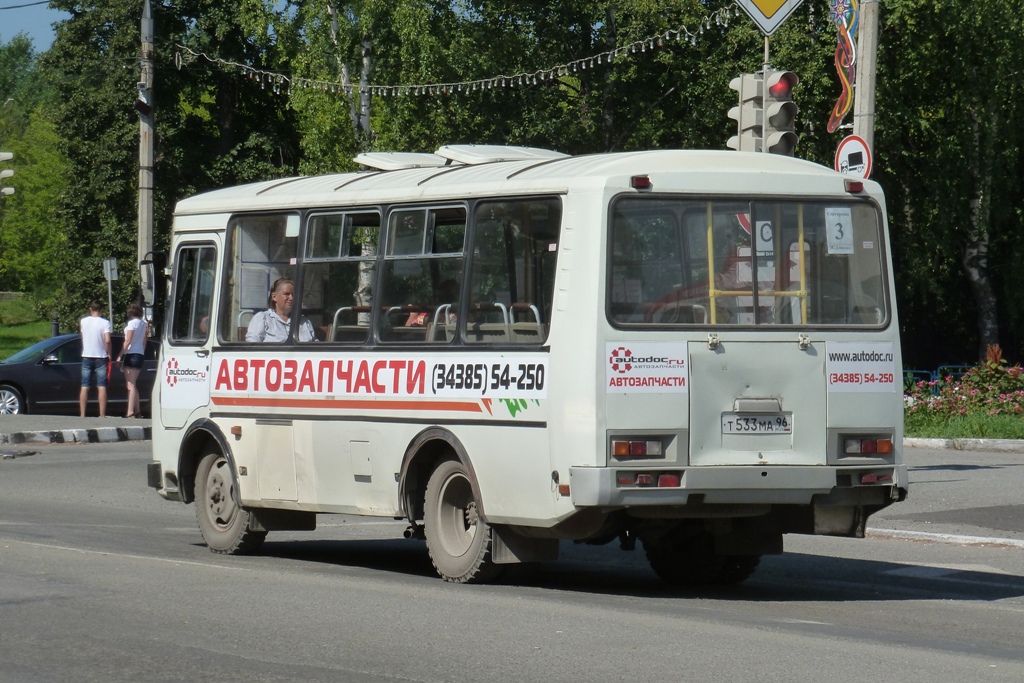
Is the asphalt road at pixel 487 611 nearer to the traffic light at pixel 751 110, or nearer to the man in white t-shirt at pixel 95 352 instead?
the traffic light at pixel 751 110

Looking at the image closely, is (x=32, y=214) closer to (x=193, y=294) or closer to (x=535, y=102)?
(x=535, y=102)

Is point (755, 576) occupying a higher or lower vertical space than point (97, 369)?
lower

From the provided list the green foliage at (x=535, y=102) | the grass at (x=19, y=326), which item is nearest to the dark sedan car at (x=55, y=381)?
the green foliage at (x=535, y=102)

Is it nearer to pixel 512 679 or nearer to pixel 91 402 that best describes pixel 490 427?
pixel 512 679

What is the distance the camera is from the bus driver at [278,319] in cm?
1179

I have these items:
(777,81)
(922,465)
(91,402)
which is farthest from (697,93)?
(777,81)

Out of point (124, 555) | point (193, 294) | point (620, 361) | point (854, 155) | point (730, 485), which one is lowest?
point (124, 555)

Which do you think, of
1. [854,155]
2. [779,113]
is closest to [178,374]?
[779,113]

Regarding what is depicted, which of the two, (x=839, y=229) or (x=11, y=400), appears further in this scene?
(x=11, y=400)

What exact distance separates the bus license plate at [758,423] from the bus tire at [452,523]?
177cm

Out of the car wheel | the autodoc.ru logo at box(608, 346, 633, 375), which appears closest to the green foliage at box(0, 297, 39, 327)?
the car wheel

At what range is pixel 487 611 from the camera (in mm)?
8977

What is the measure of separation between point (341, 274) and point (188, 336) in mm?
1919

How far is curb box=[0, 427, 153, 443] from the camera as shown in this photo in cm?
2392
